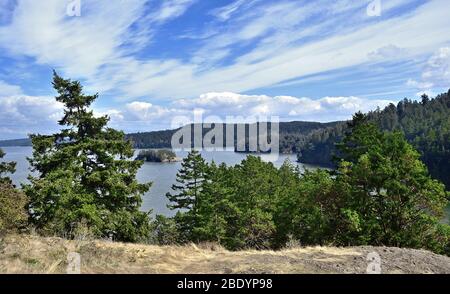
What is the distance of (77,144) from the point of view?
27.0 metres

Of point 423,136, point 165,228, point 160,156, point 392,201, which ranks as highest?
point 423,136

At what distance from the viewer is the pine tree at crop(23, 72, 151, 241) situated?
24.8 meters

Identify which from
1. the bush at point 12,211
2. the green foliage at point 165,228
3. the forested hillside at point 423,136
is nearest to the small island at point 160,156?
the forested hillside at point 423,136

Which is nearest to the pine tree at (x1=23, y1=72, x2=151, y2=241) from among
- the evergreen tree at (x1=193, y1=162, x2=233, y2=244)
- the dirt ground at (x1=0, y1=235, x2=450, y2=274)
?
the evergreen tree at (x1=193, y1=162, x2=233, y2=244)

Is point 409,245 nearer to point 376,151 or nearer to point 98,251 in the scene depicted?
point 376,151

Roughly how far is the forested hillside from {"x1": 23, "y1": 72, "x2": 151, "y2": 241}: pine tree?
94.5 m

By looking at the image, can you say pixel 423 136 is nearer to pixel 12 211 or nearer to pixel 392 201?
pixel 392 201

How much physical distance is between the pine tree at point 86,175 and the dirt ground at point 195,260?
12739 millimetres

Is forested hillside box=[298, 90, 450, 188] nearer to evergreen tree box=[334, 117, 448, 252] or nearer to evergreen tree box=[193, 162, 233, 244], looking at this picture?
evergreen tree box=[193, 162, 233, 244]

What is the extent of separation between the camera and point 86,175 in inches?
1068

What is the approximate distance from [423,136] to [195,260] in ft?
494

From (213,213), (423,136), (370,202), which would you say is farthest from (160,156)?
(370,202)
